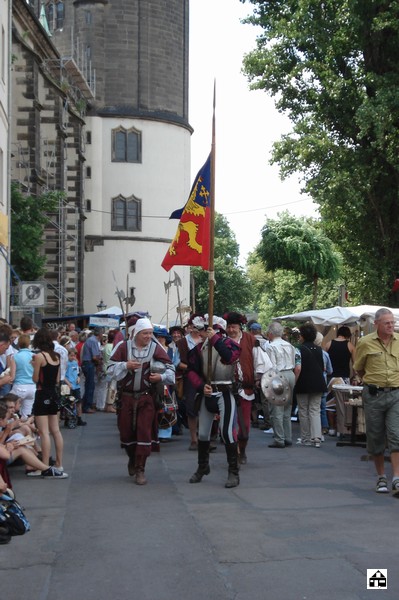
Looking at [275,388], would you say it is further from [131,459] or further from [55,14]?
[55,14]

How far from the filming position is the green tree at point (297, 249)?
4853 centimetres

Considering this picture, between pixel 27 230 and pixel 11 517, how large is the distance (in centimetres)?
2755

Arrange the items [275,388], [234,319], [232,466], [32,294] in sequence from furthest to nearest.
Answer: [32,294] → [275,388] → [234,319] → [232,466]

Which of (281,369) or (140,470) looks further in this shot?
(281,369)

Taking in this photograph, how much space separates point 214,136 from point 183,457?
14.3 feet

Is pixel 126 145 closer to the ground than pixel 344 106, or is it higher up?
higher up

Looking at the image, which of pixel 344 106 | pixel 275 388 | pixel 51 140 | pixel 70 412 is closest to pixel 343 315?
pixel 275 388

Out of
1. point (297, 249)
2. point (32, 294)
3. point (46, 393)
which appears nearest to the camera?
point (46, 393)

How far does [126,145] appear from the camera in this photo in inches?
2842

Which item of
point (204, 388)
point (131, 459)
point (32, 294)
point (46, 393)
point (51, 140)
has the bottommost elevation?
point (131, 459)

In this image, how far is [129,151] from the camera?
237 feet

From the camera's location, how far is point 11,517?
8773 millimetres

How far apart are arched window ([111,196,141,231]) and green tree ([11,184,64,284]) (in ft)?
114

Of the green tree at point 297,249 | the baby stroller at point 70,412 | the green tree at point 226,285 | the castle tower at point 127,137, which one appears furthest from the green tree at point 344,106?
the green tree at point 226,285
